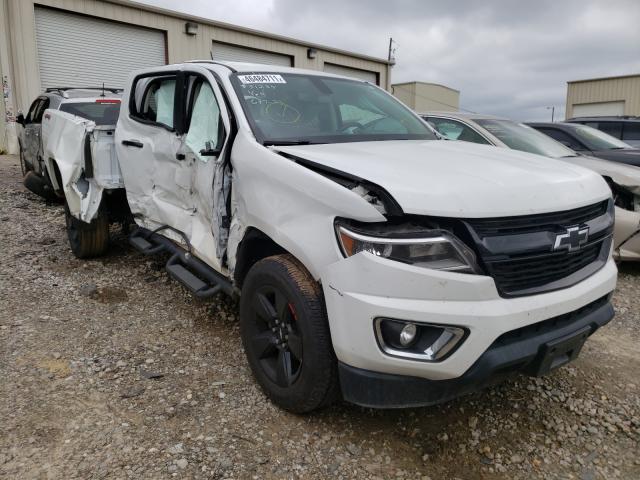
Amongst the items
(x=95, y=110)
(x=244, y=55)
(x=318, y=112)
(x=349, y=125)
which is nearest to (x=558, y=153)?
(x=349, y=125)

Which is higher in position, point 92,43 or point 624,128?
point 92,43

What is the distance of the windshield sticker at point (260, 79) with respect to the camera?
3365mm

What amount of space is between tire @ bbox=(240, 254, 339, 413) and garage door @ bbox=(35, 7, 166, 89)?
1314 centimetres

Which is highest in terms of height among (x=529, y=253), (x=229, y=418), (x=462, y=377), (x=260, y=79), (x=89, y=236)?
(x=260, y=79)

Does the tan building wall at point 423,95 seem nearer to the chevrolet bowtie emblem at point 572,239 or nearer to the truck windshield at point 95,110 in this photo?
the truck windshield at point 95,110

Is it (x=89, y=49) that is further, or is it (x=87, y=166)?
(x=89, y=49)

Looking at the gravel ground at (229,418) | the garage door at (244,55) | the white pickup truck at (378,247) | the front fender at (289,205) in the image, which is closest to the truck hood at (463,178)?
the white pickup truck at (378,247)

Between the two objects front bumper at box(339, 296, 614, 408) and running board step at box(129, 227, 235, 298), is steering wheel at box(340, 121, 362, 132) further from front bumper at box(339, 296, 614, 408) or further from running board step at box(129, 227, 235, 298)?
front bumper at box(339, 296, 614, 408)

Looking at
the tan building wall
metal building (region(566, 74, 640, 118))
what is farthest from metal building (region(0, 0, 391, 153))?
metal building (region(566, 74, 640, 118))

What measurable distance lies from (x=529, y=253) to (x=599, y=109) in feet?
88.4

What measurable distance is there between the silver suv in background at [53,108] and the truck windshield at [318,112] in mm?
3531

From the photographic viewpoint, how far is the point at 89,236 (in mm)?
5105

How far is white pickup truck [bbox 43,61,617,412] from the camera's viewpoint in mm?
2080

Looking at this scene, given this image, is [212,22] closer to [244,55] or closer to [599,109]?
[244,55]
